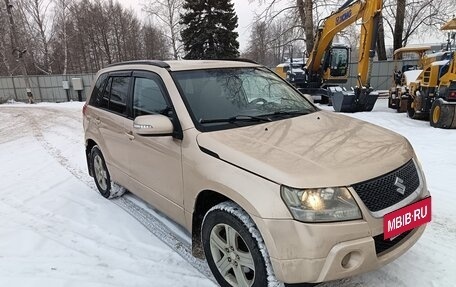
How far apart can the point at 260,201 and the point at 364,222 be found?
0.68 meters

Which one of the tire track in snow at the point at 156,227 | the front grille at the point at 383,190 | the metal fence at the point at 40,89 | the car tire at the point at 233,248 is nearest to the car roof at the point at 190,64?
the car tire at the point at 233,248

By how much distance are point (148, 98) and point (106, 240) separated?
1.59 meters

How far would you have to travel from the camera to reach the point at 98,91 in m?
5.21

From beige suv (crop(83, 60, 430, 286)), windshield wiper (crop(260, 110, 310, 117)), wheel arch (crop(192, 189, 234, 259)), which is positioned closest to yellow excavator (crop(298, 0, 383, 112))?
beige suv (crop(83, 60, 430, 286))

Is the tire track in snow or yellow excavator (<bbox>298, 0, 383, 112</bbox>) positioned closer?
the tire track in snow

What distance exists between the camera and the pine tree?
3134 centimetres

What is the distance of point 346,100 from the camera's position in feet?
41.3

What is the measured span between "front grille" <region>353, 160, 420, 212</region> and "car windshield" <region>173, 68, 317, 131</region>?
3.83 feet

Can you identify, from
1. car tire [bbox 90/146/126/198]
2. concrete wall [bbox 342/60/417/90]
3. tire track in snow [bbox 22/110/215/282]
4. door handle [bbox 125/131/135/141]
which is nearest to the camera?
tire track in snow [bbox 22/110/215/282]

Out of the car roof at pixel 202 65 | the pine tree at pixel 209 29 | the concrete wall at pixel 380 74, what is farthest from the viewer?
the pine tree at pixel 209 29

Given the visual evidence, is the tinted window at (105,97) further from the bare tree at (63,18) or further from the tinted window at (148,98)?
the bare tree at (63,18)

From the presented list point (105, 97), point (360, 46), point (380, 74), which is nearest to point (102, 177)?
point (105, 97)

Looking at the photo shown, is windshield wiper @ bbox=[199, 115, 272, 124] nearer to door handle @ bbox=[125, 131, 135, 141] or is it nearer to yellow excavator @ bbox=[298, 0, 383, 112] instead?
door handle @ bbox=[125, 131, 135, 141]

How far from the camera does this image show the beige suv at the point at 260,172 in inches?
93.3
